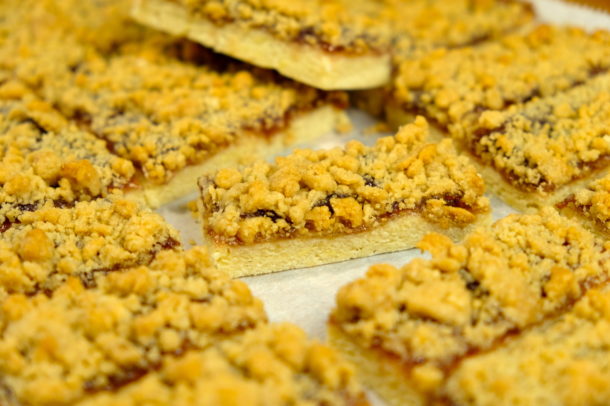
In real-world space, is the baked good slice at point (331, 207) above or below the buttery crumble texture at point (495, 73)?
below

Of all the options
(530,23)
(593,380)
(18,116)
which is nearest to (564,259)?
(593,380)

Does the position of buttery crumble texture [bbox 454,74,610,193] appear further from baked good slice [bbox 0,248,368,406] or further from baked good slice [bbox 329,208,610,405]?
baked good slice [bbox 0,248,368,406]

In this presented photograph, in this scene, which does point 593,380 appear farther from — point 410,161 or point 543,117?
point 543,117

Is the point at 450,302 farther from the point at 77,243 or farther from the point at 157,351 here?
the point at 77,243

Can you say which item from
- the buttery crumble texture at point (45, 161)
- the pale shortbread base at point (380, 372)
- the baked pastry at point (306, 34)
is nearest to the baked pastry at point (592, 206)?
the pale shortbread base at point (380, 372)

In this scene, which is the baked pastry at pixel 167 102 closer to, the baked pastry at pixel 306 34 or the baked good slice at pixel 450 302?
the baked pastry at pixel 306 34

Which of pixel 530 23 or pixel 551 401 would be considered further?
pixel 530 23
